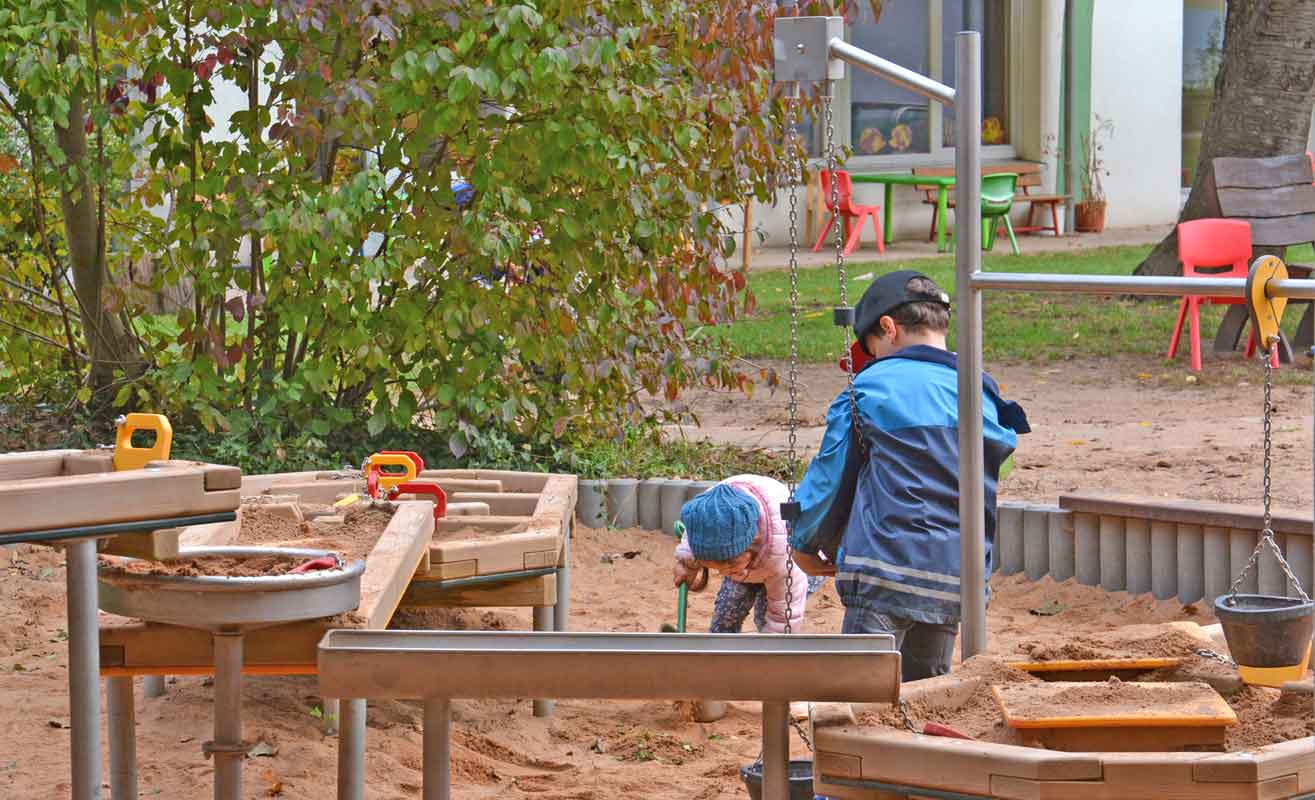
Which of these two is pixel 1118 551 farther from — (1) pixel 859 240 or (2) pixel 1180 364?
(1) pixel 859 240

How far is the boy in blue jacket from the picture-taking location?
3.72 meters

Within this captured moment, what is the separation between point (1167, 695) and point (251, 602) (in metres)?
1.54

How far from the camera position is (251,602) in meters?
3.04

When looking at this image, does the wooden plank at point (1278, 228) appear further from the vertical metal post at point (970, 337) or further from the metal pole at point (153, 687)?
the vertical metal post at point (970, 337)

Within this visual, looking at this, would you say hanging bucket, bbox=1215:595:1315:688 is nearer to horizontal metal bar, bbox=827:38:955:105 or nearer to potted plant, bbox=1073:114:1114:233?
horizontal metal bar, bbox=827:38:955:105

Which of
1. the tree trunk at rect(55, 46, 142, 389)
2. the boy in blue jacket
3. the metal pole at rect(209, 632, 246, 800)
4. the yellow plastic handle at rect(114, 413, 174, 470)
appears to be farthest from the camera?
the tree trunk at rect(55, 46, 142, 389)

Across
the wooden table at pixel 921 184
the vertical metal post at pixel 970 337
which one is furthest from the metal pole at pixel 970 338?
the wooden table at pixel 921 184

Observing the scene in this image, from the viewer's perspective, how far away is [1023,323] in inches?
463

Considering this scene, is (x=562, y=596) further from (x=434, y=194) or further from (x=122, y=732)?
(x=434, y=194)

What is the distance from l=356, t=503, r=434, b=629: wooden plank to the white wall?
16617 mm

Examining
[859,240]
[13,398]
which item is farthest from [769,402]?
[859,240]

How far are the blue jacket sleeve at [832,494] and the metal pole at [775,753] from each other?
1348 mm

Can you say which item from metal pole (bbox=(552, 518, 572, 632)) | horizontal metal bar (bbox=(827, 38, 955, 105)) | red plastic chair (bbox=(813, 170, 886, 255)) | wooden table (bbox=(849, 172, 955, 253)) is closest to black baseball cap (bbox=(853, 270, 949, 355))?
horizontal metal bar (bbox=(827, 38, 955, 105))

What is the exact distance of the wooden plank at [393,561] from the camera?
329 cm
